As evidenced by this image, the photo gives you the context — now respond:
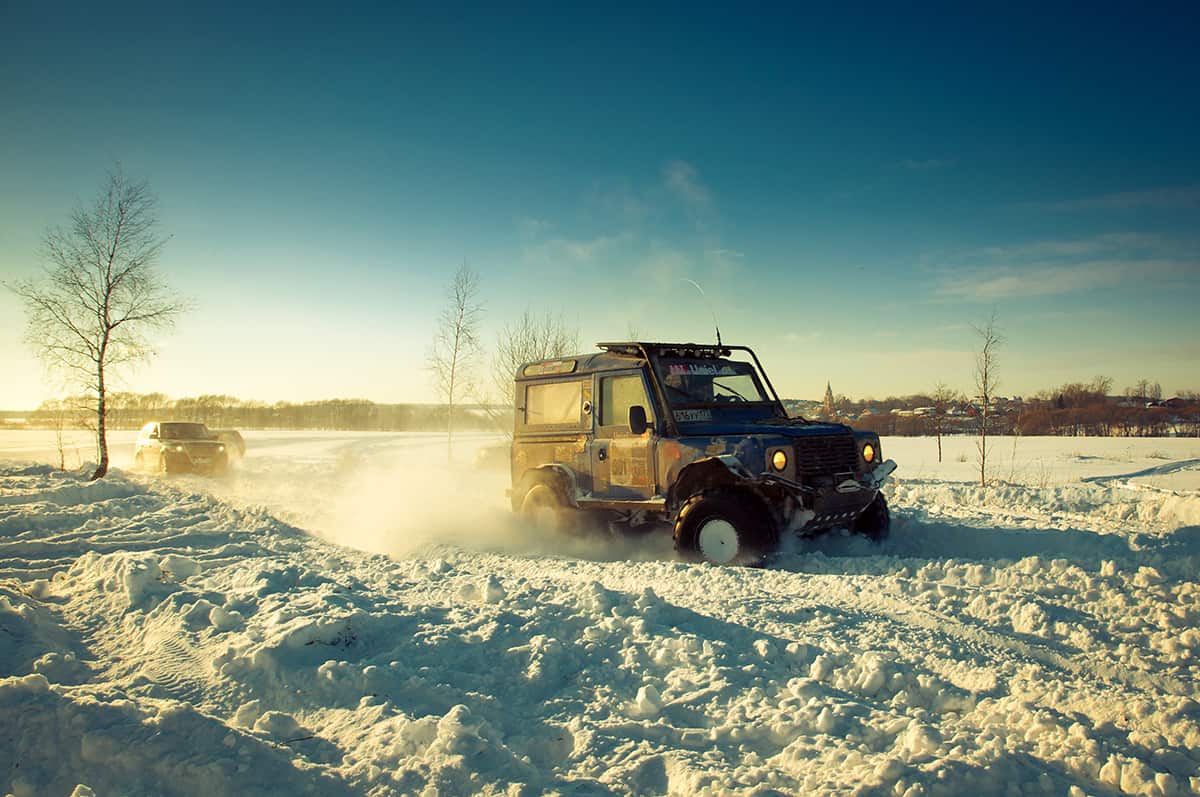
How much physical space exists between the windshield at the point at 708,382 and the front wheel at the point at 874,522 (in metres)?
1.88

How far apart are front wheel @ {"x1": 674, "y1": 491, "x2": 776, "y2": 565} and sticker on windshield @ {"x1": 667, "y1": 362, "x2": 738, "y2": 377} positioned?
5.75 ft

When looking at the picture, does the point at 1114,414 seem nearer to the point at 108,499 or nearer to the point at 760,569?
the point at 760,569

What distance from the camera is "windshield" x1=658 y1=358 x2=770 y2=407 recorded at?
8.11 m

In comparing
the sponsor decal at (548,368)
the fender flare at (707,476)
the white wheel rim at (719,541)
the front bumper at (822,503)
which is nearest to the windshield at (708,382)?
the fender flare at (707,476)

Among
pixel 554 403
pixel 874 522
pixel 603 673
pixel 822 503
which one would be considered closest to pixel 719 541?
pixel 822 503

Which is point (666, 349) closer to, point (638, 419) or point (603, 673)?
point (638, 419)

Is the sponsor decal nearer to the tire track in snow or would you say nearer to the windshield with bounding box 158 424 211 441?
the tire track in snow

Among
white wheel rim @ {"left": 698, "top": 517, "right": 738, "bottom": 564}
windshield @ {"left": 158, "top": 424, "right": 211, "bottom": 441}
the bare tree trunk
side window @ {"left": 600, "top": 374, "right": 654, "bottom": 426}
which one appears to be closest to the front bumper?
white wheel rim @ {"left": 698, "top": 517, "right": 738, "bottom": 564}

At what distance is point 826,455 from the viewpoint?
288 inches

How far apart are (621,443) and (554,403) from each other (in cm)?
138

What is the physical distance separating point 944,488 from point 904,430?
1345 inches

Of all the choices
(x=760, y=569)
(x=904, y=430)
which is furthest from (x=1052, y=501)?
(x=904, y=430)

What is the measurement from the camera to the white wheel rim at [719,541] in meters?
6.91

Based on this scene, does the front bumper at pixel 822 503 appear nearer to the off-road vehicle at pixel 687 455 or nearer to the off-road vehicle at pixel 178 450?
the off-road vehicle at pixel 687 455
